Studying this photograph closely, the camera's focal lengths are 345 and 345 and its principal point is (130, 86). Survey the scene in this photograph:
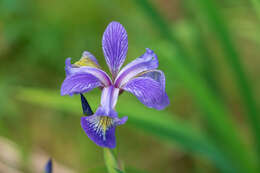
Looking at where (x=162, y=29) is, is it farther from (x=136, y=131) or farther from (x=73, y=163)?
(x=73, y=163)

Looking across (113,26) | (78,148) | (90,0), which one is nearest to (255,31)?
(90,0)

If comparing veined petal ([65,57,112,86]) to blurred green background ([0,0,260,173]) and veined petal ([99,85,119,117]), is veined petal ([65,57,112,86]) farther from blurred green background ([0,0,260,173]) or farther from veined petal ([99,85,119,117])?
blurred green background ([0,0,260,173])

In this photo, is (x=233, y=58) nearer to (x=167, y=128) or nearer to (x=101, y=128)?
(x=167, y=128)

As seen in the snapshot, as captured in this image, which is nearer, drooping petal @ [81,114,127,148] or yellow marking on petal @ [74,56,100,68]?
drooping petal @ [81,114,127,148]

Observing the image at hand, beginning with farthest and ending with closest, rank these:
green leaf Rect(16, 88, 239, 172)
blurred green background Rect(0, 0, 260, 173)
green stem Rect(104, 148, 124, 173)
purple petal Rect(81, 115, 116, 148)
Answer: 1. blurred green background Rect(0, 0, 260, 173)
2. green leaf Rect(16, 88, 239, 172)
3. green stem Rect(104, 148, 124, 173)
4. purple petal Rect(81, 115, 116, 148)

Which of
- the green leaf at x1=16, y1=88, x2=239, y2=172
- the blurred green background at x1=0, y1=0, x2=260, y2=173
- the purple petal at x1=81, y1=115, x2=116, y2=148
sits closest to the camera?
the purple petal at x1=81, y1=115, x2=116, y2=148

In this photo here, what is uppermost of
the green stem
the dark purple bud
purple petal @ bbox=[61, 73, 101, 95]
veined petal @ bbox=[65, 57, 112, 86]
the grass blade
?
the grass blade

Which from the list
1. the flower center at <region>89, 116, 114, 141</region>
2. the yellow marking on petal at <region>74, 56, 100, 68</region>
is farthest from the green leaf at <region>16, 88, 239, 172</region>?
the flower center at <region>89, 116, 114, 141</region>
